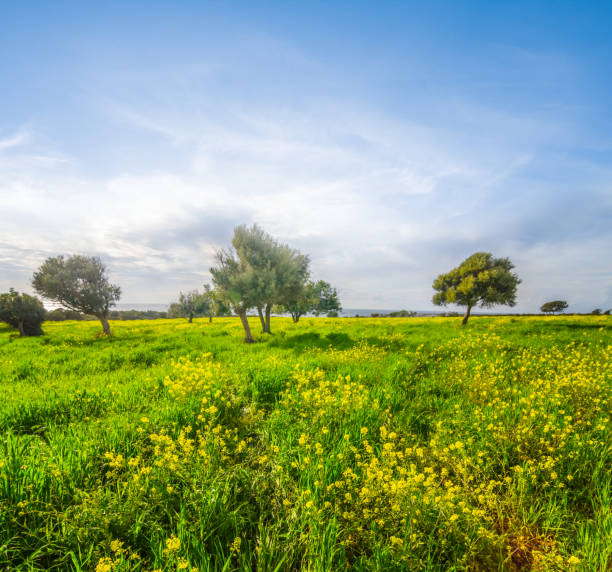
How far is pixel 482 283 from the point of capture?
2938cm

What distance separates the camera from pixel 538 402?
16.0 ft

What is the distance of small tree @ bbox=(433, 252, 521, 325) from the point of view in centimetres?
2902

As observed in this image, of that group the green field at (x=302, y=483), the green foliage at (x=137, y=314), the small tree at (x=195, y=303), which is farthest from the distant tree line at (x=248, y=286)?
the green foliage at (x=137, y=314)

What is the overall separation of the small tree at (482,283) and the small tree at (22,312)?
51017mm

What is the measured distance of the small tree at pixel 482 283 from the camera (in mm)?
29016

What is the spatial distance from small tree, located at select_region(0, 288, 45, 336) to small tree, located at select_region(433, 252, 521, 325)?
5102 cm

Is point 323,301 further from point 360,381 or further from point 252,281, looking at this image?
point 360,381

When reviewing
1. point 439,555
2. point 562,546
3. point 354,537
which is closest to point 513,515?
point 562,546

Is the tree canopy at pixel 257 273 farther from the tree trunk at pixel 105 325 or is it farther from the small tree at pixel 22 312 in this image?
the small tree at pixel 22 312

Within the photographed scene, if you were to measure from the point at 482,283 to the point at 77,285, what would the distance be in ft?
146

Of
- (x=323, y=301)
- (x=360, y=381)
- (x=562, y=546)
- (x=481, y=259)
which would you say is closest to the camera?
(x=562, y=546)

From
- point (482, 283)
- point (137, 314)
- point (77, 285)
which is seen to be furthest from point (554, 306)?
point (137, 314)

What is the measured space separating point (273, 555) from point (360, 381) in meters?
4.61

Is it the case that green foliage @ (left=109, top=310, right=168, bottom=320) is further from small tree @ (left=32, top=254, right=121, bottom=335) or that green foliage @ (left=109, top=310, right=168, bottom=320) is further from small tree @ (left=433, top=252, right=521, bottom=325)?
small tree @ (left=433, top=252, right=521, bottom=325)
